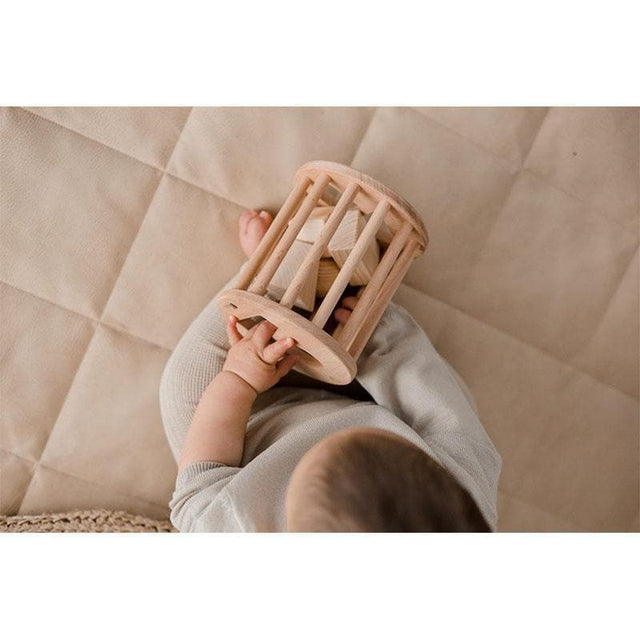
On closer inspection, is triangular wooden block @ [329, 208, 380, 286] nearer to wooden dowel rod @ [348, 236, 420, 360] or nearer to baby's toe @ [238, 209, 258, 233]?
wooden dowel rod @ [348, 236, 420, 360]

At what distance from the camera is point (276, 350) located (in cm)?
65

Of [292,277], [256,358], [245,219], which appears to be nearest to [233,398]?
[256,358]

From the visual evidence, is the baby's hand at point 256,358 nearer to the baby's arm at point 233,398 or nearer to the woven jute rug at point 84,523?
the baby's arm at point 233,398

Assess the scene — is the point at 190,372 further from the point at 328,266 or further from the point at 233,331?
the point at 328,266

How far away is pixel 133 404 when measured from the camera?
0.86 m

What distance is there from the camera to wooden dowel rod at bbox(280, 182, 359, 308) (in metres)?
0.61

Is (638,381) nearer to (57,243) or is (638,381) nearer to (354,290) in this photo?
(354,290)

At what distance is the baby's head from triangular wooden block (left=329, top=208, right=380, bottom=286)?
0.82 feet

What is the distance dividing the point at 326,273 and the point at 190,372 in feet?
0.70

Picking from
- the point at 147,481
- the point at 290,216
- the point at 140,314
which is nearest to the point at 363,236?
the point at 290,216

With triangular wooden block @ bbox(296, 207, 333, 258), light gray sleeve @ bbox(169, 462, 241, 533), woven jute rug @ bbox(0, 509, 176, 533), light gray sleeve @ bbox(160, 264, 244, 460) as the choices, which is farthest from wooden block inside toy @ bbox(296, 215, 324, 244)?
woven jute rug @ bbox(0, 509, 176, 533)

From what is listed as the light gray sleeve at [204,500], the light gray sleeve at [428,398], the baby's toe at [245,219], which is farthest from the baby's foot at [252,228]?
the light gray sleeve at [204,500]

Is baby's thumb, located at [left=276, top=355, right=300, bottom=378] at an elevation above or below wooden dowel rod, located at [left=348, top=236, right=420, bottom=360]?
below

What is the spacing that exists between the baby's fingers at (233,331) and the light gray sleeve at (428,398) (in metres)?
0.16
